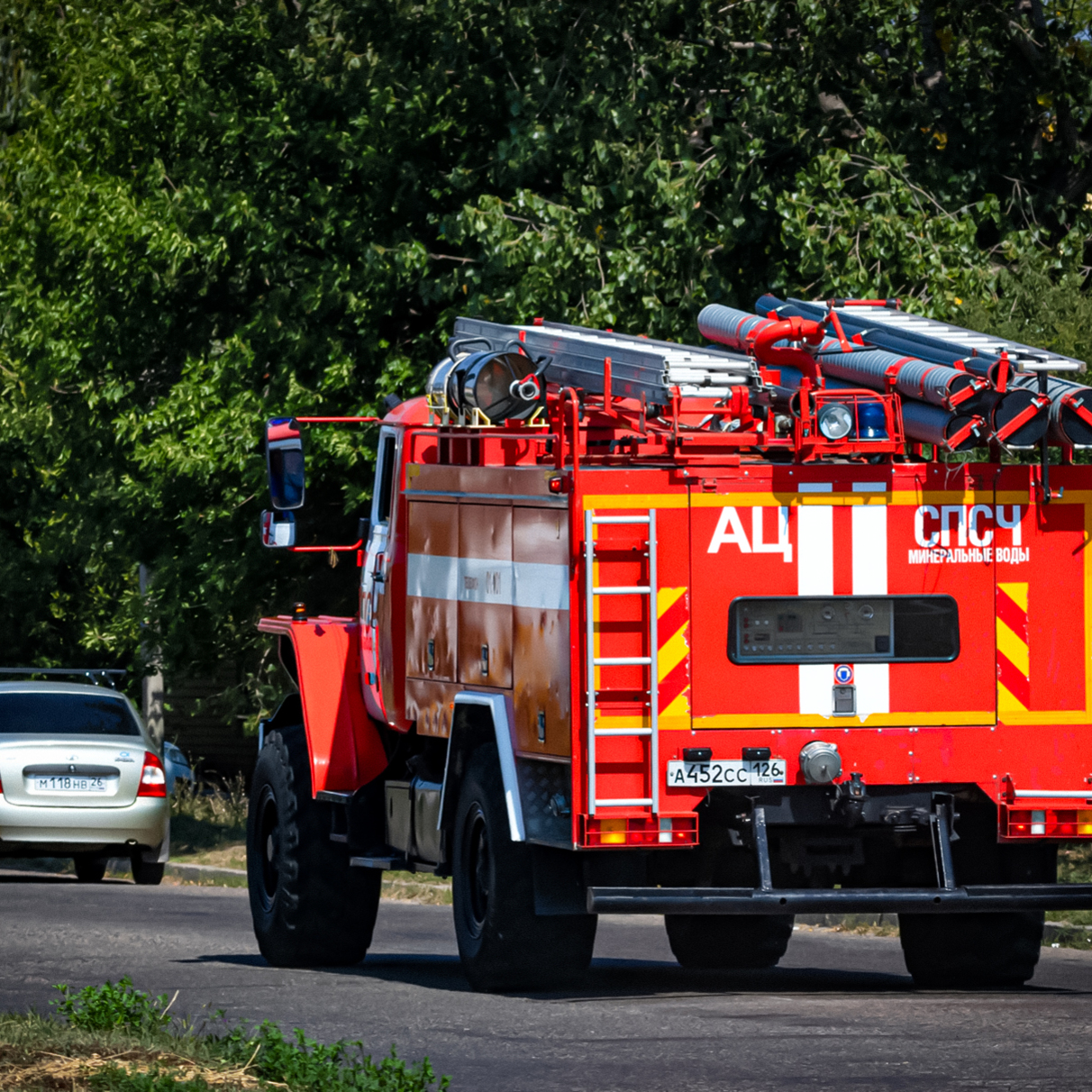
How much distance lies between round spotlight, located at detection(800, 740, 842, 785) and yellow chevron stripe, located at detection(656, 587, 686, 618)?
88cm

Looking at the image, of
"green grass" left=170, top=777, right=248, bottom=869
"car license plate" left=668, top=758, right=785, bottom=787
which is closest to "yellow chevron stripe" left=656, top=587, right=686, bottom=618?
"car license plate" left=668, top=758, right=785, bottom=787

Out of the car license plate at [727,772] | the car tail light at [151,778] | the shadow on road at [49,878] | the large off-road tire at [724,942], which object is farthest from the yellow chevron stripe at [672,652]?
the shadow on road at [49,878]

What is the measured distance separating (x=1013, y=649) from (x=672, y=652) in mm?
1626

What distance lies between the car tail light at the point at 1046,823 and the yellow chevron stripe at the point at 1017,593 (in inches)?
35.9

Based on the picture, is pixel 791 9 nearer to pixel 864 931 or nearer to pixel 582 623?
pixel 864 931

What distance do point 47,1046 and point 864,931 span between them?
871 cm

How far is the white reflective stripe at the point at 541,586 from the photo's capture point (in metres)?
11.0

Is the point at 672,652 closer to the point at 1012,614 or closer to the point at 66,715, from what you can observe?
the point at 1012,614

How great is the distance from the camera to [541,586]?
36.7 feet

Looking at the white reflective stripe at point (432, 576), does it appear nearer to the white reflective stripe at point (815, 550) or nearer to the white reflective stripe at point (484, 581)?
the white reflective stripe at point (484, 581)

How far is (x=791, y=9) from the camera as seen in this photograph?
72.3 ft

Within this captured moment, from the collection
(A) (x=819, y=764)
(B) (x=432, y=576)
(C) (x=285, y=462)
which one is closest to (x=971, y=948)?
(A) (x=819, y=764)

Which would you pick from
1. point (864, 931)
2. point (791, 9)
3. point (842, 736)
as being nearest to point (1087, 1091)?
point (842, 736)

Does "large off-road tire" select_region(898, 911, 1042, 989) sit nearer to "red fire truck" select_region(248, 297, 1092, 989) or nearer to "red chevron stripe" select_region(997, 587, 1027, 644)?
"red fire truck" select_region(248, 297, 1092, 989)
